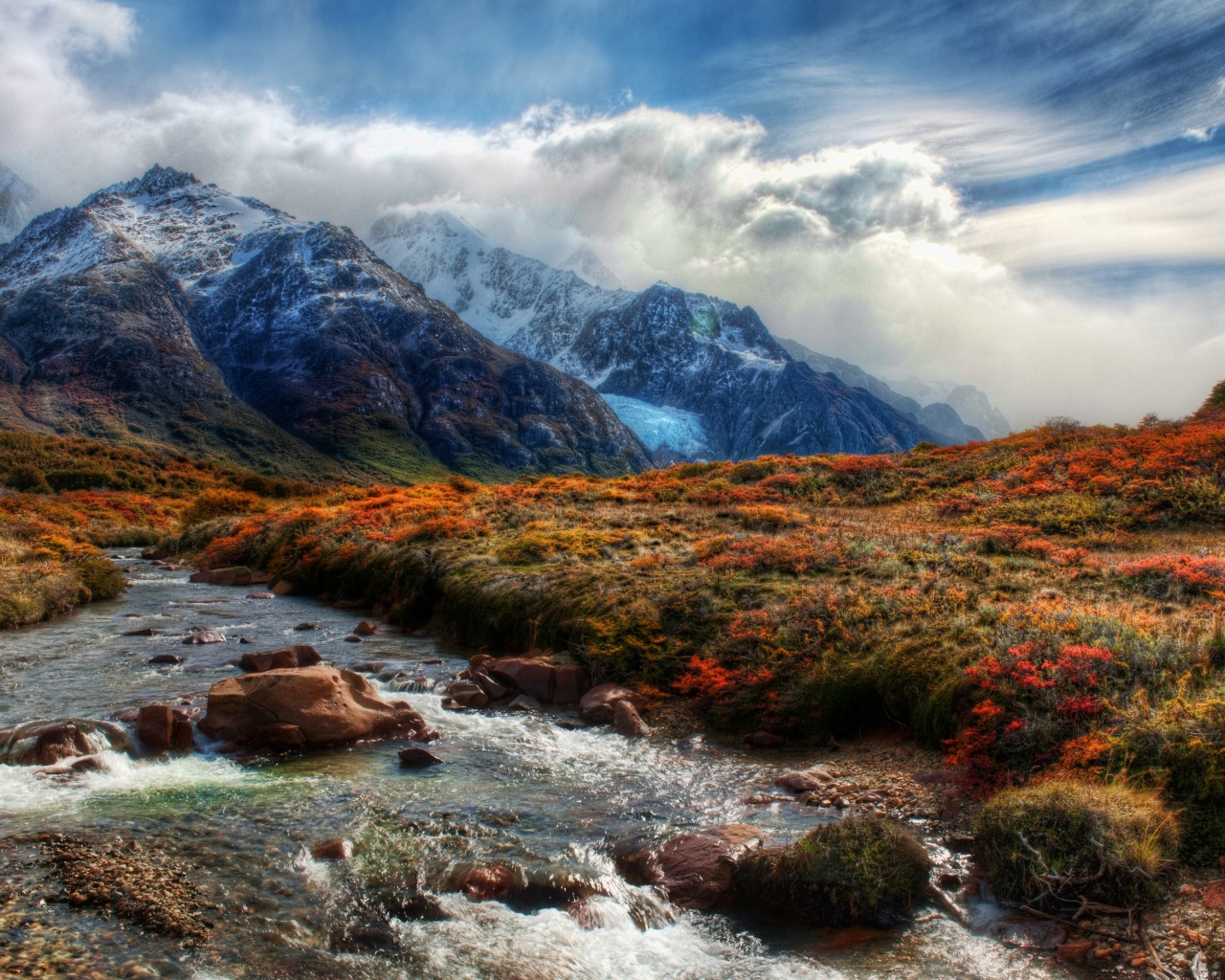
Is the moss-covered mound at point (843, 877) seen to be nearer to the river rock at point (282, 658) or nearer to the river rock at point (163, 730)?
the river rock at point (163, 730)

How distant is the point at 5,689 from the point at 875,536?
22632 millimetres

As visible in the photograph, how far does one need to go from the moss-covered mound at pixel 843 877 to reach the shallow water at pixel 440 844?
0.80 ft

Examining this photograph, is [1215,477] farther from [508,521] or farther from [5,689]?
[5,689]

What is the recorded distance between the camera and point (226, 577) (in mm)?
31812

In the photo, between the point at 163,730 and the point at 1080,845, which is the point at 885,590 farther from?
→ the point at 163,730

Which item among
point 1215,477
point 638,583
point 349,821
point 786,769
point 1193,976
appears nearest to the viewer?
point 1193,976

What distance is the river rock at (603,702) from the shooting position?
1383cm

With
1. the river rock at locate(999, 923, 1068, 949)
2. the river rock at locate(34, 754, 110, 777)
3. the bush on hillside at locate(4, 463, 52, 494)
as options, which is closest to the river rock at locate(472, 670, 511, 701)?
the river rock at locate(34, 754, 110, 777)

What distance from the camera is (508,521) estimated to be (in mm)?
31250

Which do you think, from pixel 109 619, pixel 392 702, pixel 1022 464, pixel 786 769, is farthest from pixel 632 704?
pixel 1022 464

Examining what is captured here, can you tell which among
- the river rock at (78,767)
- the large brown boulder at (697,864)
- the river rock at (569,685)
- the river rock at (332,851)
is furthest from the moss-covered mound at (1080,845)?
the river rock at (78,767)

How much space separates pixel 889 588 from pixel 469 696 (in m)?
9.21

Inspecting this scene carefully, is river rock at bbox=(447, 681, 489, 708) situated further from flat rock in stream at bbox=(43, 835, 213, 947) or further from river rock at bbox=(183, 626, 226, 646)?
river rock at bbox=(183, 626, 226, 646)

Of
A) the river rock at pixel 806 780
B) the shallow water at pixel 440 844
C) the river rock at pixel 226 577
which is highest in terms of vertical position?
the river rock at pixel 806 780
